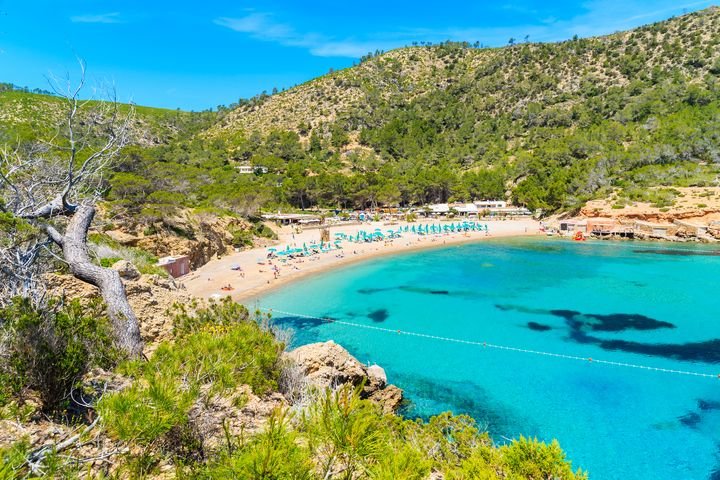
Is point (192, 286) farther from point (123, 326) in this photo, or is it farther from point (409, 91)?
point (409, 91)

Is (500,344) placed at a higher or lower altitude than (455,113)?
lower

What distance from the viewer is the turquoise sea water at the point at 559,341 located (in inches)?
432

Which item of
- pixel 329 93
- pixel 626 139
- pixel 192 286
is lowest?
pixel 192 286

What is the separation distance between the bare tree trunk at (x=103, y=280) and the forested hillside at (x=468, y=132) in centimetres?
2251

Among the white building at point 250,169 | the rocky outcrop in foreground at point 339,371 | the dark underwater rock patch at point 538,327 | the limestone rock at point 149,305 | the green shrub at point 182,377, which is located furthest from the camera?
the white building at point 250,169

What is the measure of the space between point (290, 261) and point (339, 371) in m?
21.9

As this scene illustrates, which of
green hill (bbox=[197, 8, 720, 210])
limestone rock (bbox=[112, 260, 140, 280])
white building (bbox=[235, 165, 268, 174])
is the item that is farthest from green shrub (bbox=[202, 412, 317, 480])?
white building (bbox=[235, 165, 268, 174])

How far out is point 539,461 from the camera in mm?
4477

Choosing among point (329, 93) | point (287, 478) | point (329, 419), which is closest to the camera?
point (287, 478)

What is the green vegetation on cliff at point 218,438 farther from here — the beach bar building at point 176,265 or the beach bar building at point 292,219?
the beach bar building at point 292,219

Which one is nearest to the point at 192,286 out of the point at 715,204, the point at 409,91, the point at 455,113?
the point at 715,204

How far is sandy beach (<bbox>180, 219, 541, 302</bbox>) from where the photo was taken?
24.8 metres

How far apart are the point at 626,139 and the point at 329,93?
72576mm

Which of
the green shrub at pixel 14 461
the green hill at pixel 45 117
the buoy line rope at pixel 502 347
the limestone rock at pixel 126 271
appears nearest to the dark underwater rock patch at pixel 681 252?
the buoy line rope at pixel 502 347
